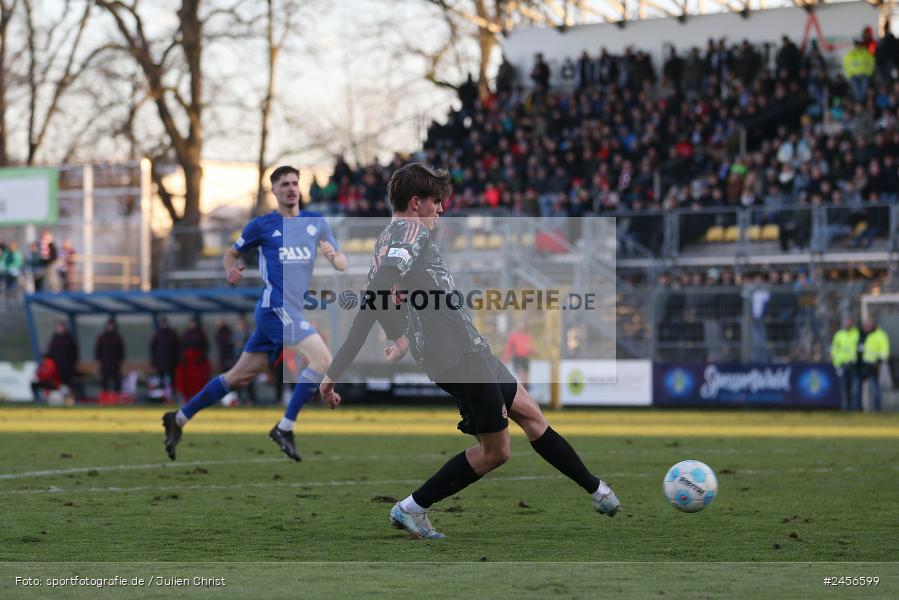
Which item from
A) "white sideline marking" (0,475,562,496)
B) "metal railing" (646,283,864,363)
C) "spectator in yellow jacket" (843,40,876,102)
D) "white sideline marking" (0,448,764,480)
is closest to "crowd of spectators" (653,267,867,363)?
"metal railing" (646,283,864,363)

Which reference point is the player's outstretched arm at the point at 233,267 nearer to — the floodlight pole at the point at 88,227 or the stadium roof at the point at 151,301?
the stadium roof at the point at 151,301

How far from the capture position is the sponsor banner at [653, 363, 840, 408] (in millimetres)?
27312

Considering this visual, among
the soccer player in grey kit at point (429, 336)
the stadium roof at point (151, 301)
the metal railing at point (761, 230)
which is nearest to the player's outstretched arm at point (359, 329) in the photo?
the soccer player in grey kit at point (429, 336)

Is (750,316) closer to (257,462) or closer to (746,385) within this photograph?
(746,385)

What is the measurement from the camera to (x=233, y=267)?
12.3 m

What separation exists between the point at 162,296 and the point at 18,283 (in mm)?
6498

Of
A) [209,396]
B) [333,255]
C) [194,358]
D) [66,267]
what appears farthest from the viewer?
[66,267]

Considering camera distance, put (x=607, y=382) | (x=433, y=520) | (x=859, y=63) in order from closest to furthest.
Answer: (x=433, y=520) → (x=607, y=382) → (x=859, y=63)

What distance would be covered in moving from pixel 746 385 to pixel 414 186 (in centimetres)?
2091

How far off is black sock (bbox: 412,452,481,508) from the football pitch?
0.84 ft

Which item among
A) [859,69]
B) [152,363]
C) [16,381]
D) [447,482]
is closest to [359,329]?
[447,482]

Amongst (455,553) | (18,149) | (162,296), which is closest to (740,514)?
(455,553)

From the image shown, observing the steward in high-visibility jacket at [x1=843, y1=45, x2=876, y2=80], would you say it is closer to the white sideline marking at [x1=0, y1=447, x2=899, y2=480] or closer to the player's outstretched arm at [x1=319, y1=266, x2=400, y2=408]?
the white sideline marking at [x1=0, y1=447, x2=899, y2=480]

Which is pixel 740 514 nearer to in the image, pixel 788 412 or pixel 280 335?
pixel 280 335
